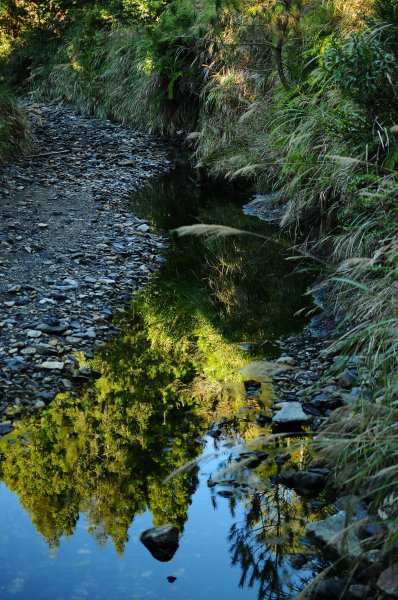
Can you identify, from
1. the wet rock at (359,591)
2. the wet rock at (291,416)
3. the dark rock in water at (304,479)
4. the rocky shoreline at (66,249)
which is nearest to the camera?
the wet rock at (359,591)

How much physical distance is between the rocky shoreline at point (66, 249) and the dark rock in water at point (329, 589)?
6.51 ft

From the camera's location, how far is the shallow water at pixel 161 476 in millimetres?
3039

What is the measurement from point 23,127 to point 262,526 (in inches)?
305

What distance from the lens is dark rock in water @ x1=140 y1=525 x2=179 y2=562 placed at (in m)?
3.19

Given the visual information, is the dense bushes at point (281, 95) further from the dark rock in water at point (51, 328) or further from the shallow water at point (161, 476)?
the dark rock in water at point (51, 328)

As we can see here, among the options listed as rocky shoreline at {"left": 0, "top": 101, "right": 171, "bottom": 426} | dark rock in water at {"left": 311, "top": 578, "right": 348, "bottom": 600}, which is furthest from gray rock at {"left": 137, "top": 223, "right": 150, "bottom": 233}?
dark rock in water at {"left": 311, "top": 578, "right": 348, "bottom": 600}

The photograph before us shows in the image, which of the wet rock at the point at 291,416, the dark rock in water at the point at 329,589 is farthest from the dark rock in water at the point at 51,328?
the dark rock in water at the point at 329,589

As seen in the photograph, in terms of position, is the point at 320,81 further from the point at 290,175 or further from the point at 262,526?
the point at 262,526

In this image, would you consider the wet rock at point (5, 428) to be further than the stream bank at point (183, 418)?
Yes

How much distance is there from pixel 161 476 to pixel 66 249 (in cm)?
370

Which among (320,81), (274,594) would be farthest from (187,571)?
(320,81)

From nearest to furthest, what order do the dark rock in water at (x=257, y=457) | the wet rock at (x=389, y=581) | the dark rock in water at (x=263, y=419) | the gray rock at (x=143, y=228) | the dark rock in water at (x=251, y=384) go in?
the wet rock at (x=389, y=581) < the dark rock in water at (x=257, y=457) < the dark rock in water at (x=263, y=419) < the dark rock in water at (x=251, y=384) < the gray rock at (x=143, y=228)

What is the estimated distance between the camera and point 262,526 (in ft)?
10.9

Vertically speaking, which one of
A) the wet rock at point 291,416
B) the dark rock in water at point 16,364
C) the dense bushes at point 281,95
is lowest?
the dark rock in water at point 16,364
